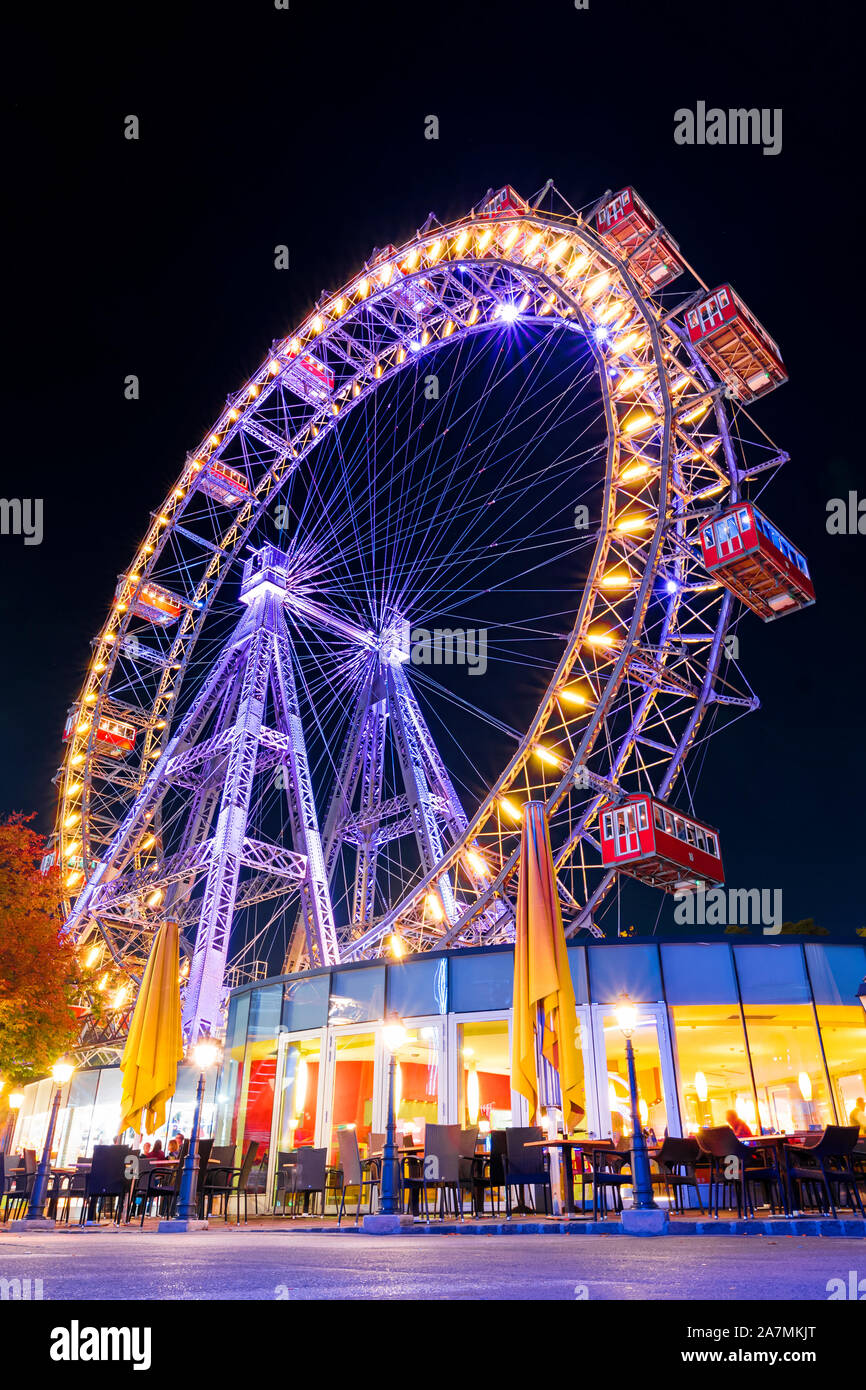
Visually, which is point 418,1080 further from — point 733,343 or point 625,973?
point 733,343

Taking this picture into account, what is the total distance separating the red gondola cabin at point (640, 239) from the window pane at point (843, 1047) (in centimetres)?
1603

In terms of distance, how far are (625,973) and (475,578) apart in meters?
8.47

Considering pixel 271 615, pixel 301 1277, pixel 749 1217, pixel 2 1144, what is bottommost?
pixel 2 1144

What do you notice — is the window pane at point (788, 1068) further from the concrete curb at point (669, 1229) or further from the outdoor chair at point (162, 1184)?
the outdoor chair at point (162, 1184)

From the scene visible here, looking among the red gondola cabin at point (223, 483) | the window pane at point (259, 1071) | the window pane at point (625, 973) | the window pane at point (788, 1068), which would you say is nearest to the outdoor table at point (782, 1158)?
the window pane at point (625, 973)

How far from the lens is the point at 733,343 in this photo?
20.5 meters

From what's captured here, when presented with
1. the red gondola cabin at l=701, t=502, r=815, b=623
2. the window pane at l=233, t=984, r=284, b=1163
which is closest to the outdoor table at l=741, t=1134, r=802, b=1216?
the window pane at l=233, t=984, r=284, b=1163

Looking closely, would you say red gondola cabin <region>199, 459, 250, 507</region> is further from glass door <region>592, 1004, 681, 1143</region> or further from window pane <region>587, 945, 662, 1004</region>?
glass door <region>592, 1004, 681, 1143</region>

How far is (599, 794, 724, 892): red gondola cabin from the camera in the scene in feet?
58.6
